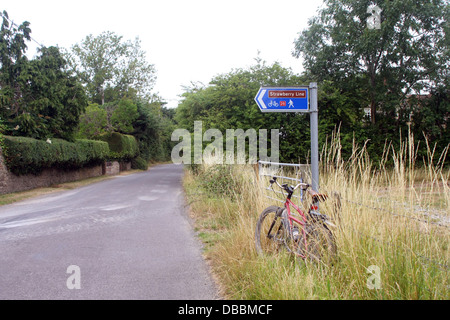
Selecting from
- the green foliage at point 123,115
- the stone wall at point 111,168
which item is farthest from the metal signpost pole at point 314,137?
the green foliage at point 123,115

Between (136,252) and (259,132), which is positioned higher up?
(259,132)

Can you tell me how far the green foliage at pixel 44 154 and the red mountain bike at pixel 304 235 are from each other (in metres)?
14.1

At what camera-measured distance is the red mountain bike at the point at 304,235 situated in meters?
3.46

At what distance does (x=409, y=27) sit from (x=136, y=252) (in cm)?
1577

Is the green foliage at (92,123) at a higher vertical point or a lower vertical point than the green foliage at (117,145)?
higher

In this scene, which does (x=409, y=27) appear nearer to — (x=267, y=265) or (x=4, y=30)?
(x=267, y=265)

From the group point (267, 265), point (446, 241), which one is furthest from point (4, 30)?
point (446, 241)

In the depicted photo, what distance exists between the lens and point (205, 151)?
1433cm

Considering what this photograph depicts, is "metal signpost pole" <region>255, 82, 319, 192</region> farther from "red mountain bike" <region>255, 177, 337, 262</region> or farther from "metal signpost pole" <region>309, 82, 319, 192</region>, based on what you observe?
"red mountain bike" <region>255, 177, 337, 262</region>

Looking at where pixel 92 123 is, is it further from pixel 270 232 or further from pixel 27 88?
pixel 270 232

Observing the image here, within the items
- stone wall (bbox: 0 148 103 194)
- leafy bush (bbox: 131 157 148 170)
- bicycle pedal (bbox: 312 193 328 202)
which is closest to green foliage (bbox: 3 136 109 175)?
stone wall (bbox: 0 148 103 194)

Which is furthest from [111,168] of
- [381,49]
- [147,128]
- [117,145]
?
[381,49]

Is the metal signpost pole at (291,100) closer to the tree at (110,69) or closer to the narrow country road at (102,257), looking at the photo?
the narrow country road at (102,257)

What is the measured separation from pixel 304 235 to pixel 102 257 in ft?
10.5
